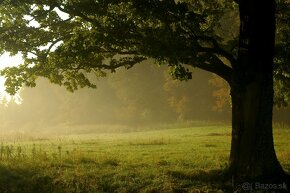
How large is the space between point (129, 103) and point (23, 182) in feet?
268

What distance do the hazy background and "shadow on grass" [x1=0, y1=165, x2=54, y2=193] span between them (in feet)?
115

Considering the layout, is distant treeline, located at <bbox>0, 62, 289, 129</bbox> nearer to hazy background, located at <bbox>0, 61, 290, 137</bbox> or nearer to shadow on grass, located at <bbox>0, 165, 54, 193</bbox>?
hazy background, located at <bbox>0, 61, 290, 137</bbox>

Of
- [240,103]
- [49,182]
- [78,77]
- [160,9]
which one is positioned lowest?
[49,182]

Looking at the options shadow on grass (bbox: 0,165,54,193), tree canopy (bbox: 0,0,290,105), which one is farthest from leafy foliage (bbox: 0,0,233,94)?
shadow on grass (bbox: 0,165,54,193)

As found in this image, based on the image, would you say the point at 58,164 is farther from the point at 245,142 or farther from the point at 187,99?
the point at 187,99

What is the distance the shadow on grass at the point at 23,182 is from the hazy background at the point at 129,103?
1382 inches

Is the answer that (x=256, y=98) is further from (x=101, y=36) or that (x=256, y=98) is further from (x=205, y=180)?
(x=101, y=36)

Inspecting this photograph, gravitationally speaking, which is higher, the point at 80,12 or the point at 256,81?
the point at 80,12

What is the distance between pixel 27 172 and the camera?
17578mm

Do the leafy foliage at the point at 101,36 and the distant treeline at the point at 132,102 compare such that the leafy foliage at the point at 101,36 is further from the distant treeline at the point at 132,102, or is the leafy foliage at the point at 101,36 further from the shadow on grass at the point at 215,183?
the distant treeline at the point at 132,102

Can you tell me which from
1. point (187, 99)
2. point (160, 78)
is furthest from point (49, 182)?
point (160, 78)

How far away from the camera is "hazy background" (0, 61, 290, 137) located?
7706cm

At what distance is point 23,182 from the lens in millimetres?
16203

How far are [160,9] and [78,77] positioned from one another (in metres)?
6.86
